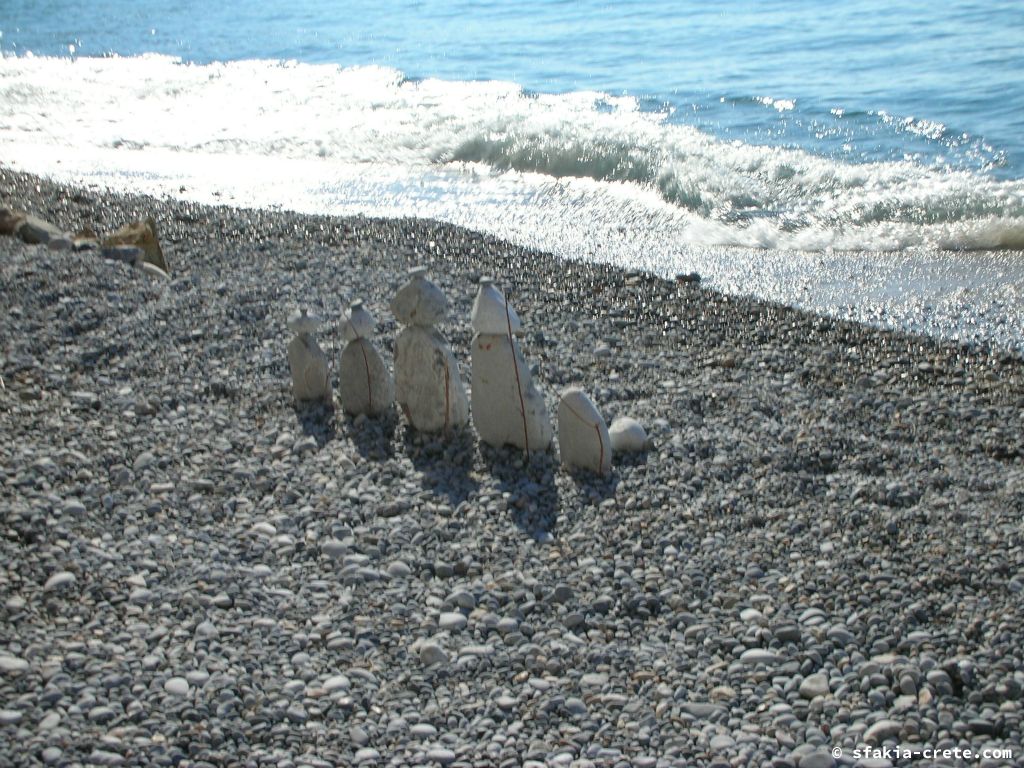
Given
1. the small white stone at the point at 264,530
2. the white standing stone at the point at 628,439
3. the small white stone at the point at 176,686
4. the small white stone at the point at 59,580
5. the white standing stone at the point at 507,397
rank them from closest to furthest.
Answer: the small white stone at the point at 176,686, the small white stone at the point at 59,580, the small white stone at the point at 264,530, the white standing stone at the point at 507,397, the white standing stone at the point at 628,439

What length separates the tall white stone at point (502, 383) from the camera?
17.6 feet

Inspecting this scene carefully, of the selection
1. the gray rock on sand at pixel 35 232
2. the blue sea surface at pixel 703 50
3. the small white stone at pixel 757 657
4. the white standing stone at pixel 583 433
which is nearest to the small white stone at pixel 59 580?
the white standing stone at pixel 583 433

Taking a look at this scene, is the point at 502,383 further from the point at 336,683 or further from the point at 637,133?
the point at 637,133

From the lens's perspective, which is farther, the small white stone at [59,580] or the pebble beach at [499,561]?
the small white stone at [59,580]

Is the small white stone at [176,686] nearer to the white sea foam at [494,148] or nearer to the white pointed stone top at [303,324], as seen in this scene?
the white pointed stone top at [303,324]

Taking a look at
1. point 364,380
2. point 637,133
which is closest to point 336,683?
point 364,380

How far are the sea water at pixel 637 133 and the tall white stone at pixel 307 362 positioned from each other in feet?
14.5

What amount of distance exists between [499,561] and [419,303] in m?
1.44

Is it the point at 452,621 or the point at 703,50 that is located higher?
the point at 703,50

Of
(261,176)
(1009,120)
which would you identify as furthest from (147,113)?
(1009,120)

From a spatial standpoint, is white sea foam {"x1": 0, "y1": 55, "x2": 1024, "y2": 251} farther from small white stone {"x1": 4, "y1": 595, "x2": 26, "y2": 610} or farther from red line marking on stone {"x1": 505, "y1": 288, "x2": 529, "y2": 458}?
small white stone {"x1": 4, "y1": 595, "x2": 26, "y2": 610}

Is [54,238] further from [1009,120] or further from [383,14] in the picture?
[383,14]

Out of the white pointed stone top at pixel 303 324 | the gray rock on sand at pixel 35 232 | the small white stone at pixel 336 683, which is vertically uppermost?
the gray rock on sand at pixel 35 232

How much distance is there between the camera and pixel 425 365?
5.59 metres
